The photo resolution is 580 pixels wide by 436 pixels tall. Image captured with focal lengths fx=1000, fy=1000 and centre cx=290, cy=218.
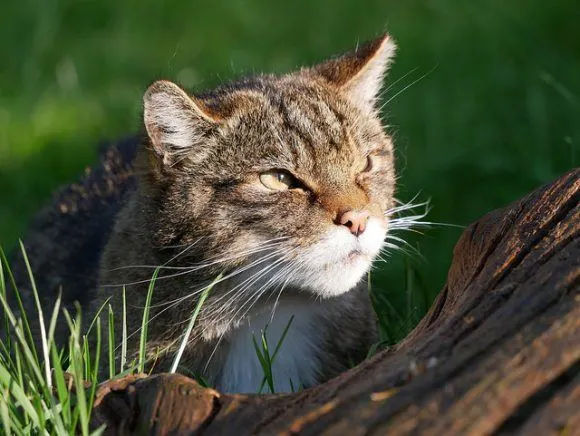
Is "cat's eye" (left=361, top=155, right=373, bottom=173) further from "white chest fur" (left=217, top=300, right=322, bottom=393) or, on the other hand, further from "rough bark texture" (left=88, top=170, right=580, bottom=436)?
"rough bark texture" (left=88, top=170, right=580, bottom=436)

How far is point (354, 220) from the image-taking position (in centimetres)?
303

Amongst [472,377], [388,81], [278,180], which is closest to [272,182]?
[278,180]

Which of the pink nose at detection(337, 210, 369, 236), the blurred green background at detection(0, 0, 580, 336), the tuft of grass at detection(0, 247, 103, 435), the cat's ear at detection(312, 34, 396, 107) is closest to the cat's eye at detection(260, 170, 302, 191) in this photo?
the pink nose at detection(337, 210, 369, 236)

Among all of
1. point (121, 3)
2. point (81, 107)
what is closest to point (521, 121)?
point (81, 107)

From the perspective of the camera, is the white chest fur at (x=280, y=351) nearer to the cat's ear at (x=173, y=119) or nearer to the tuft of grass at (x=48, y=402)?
the cat's ear at (x=173, y=119)

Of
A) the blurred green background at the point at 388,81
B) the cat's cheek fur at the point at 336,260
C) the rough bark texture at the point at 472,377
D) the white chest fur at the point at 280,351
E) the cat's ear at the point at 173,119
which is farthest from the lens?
the blurred green background at the point at 388,81

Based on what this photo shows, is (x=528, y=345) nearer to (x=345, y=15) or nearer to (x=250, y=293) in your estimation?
(x=250, y=293)

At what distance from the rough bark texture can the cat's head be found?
499 mm

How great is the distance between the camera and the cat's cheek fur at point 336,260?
3.01 meters

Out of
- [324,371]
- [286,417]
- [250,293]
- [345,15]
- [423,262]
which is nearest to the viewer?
[286,417]

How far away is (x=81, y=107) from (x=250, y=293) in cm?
373

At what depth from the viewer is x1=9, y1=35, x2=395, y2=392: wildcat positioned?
3074 mm

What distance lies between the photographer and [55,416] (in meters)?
2.26

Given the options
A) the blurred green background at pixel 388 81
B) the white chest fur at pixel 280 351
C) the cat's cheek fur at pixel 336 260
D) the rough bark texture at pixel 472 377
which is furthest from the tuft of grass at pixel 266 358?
the blurred green background at pixel 388 81
